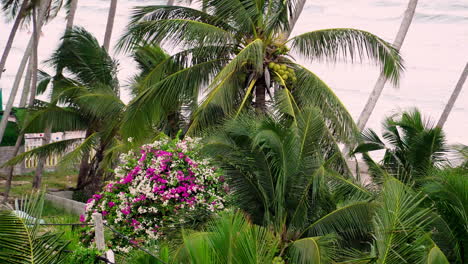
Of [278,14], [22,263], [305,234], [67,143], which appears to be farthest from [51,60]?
[22,263]

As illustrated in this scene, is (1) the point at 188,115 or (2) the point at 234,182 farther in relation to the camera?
(1) the point at 188,115

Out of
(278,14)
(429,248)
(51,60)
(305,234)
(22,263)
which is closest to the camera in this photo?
(22,263)

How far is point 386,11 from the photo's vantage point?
4375 cm

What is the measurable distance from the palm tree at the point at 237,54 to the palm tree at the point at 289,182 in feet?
9.85

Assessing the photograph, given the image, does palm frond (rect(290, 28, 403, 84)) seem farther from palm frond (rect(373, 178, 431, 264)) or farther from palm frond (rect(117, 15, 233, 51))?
palm frond (rect(373, 178, 431, 264))

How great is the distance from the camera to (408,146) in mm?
12750

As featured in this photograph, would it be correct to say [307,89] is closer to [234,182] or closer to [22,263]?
[234,182]

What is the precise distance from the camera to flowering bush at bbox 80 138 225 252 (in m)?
11.0

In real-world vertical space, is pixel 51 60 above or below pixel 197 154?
above

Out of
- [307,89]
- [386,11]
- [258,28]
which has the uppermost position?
[386,11]

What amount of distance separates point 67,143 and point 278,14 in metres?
7.81

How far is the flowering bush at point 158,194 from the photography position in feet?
36.2

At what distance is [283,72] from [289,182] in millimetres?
4050

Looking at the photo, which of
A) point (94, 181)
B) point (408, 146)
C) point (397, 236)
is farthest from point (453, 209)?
point (94, 181)
